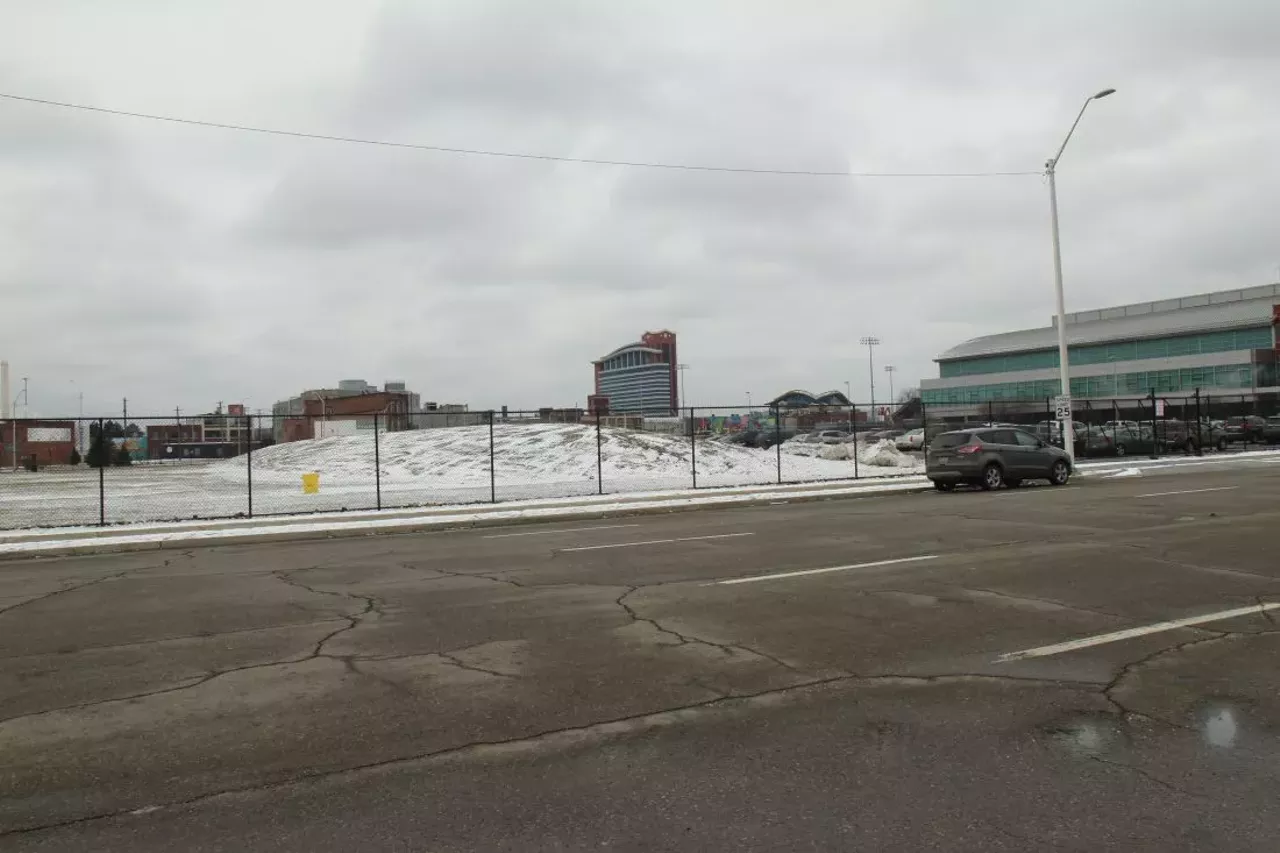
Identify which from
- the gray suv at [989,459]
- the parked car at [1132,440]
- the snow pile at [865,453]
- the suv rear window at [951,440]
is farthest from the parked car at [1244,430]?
the suv rear window at [951,440]

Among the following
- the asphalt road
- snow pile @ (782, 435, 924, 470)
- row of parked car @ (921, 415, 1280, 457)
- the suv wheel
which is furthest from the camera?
row of parked car @ (921, 415, 1280, 457)

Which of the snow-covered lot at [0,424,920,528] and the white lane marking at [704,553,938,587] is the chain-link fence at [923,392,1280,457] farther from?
the white lane marking at [704,553,938,587]

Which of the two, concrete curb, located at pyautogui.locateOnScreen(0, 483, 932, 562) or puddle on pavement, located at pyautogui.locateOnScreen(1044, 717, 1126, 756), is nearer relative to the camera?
puddle on pavement, located at pyautogui.locateOnScreen(1044, 717, 1126, 756)

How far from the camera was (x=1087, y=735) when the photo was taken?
15.2ft

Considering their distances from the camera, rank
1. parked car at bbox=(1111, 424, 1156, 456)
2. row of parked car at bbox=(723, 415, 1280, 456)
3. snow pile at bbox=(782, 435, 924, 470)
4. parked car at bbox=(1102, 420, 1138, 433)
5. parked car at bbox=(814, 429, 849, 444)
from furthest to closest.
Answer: parked car at bbox=(814, 429, 849, 444) < parked car at bbox=(1102, 420, 1138, 433) < parked car at bbox=(1111, 424, 1156, 456) < row of parked car at bbox=(723, 415, 1280, 456) < snow pile at bbox=(782, 435, 924, 470)

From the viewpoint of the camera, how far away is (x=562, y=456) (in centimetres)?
3503

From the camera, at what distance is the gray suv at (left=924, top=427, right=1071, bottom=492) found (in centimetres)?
2202

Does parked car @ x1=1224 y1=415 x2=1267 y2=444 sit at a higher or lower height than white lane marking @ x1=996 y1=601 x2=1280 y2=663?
higher

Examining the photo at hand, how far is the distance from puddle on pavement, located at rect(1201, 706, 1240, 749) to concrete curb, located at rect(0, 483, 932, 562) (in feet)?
42.9

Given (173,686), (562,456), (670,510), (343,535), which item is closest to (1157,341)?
(562,456)

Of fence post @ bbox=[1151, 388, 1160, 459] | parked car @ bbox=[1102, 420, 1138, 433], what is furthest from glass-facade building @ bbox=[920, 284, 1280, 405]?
fence post @ bbox=[1151, 388, 1160, 459]

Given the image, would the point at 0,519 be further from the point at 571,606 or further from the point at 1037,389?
the point at 1037,389

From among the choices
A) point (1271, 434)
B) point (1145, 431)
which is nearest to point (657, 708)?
point (1145, 431)

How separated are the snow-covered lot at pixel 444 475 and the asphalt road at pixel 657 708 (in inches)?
464
